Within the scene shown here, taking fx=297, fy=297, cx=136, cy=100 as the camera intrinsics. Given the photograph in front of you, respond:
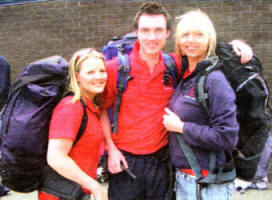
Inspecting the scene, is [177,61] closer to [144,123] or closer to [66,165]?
[144,123]

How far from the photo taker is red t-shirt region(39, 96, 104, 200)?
198 centimetres

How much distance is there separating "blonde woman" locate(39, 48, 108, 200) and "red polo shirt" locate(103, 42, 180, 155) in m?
0.23

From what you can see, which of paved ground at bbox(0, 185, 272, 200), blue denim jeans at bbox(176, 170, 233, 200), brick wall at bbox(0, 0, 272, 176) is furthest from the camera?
brick wall at bbox(0, 0, 272, 176)

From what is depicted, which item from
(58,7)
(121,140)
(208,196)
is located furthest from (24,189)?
(58,7)

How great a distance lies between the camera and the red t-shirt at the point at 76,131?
1.98m

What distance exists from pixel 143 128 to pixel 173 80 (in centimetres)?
49

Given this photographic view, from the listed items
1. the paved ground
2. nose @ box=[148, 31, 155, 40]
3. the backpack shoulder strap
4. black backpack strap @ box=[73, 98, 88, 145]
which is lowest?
the paved ground

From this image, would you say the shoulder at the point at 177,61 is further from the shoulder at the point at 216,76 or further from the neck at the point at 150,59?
the shoulder at the point at 216,76

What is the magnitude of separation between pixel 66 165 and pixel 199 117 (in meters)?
1.00

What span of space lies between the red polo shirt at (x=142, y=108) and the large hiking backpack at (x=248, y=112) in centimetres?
54

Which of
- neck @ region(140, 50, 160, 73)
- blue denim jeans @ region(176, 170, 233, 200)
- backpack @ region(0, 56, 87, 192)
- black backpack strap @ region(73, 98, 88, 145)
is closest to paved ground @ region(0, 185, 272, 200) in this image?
blue denim jeans @ region(176, 170, 233, 200)

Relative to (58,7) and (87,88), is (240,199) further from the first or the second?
(58,7)

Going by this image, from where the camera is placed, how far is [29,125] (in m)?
2.02

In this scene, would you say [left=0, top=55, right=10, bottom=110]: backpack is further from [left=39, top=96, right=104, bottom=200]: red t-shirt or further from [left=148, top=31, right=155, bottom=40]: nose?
[left=148, top=31, right=155, bottom=40]: nose
